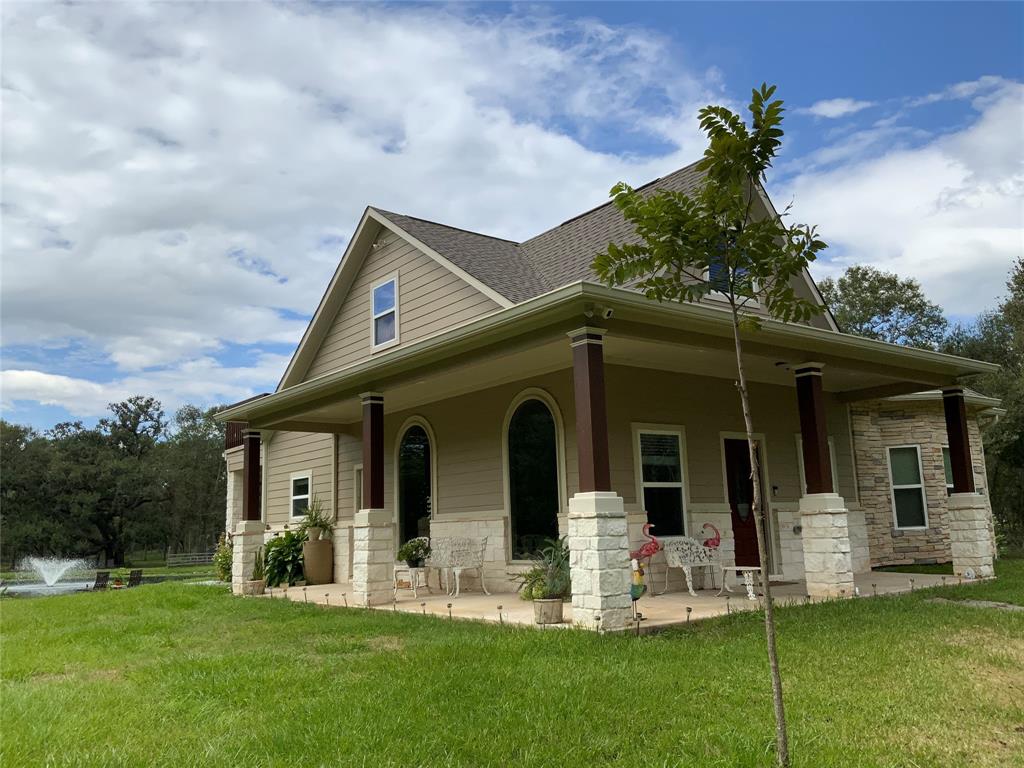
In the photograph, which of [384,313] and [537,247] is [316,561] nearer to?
[384,313]

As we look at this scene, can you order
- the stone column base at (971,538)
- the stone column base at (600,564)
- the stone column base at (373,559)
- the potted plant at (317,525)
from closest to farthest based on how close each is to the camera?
the stone column base at (600,564)
the stone column base at (373,559)
the stone column base at (971,538)
the potted plant at (317,525)

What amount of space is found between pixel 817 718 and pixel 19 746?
4.32 meters

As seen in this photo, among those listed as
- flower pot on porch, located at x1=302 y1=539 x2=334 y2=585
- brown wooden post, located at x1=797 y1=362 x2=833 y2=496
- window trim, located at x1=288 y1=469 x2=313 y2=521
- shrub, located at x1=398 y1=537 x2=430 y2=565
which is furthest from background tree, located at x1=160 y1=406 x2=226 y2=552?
brown wooden post, located at x1=797 y1=362 x2=833 y2=496

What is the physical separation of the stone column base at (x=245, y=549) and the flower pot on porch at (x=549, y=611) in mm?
6574

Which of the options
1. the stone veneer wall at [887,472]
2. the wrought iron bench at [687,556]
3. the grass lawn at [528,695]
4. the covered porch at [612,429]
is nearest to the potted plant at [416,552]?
the covered porch at [612,429]

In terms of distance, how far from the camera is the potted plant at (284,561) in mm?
13234

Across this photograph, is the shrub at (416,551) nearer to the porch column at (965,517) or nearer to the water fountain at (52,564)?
the porch column at (965,517)

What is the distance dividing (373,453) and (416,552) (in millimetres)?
2622

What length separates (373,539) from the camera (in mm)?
9516

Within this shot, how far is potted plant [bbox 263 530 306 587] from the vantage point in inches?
521

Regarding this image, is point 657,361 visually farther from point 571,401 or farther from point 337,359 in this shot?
point 337,359

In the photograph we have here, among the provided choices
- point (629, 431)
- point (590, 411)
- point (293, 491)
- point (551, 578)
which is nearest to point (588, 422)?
point (590, 411)

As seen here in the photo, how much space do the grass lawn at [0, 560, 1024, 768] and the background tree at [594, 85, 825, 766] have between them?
2.13 ft

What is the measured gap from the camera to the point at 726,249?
12.9 feet
